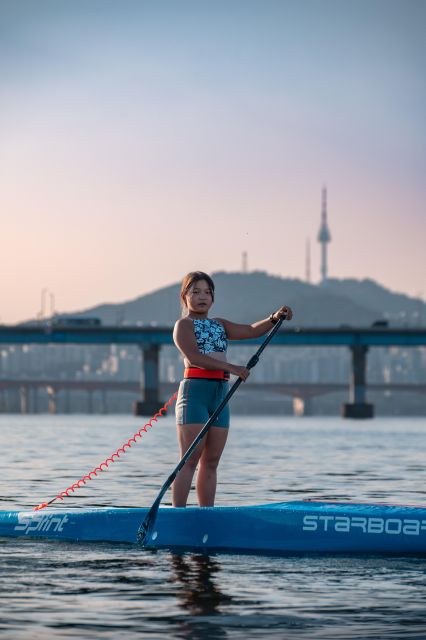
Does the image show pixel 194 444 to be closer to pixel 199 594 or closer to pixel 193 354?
pixel 193 354

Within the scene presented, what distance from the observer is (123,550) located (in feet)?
37.7

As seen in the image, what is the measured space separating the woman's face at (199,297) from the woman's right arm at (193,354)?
5.8 inches

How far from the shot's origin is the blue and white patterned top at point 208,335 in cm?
1148

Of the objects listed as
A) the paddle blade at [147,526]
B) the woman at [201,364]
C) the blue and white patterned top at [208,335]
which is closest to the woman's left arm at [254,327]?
the woman at [201,364]

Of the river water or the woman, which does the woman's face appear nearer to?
the woman

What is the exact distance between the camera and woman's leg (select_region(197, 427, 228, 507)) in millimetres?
11500

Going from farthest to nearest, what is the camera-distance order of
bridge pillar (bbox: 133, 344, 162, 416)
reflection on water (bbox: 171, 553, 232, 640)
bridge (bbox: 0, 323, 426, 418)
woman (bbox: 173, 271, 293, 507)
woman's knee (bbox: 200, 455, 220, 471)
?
bridge pillar (bbox: 133, 344, 162, 416)
bridge (bbox: 0, 323, 426, 418)
woman's knee (bbox: 200, 455, 220, 471)
woman (bbox: 173, 271, 293, 507)
reflection on water (bbox: 171, 553, 232, 640)

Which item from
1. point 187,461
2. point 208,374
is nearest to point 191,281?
point 208,374

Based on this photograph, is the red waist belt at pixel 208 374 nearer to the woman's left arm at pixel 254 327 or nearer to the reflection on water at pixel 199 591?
the woman's left arm at pixel 254 327

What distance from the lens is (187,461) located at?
1155 cm

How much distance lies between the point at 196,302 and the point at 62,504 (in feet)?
22.8

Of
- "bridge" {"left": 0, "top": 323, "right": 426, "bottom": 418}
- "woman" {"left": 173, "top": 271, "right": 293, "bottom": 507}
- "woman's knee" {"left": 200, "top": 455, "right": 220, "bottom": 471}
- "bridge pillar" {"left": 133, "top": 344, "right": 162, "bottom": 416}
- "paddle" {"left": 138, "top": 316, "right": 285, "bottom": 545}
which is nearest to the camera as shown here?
"paddle" {"left": 138, "top": 316, "right": 285, "bottom": 545}

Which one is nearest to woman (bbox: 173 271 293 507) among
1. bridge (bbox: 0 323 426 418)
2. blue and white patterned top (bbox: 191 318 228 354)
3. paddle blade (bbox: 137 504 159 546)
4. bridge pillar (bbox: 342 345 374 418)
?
blue and white patterned top (bbox: 191 318 228 354)

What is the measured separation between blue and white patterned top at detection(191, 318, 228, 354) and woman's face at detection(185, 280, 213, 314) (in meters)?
0.11
